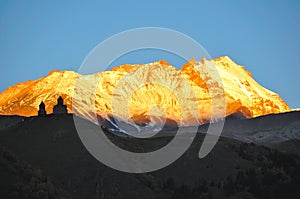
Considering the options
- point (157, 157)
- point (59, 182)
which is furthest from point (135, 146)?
point (59, 182)

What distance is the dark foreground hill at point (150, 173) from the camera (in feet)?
447

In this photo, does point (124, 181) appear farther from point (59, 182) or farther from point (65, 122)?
point (65, 122)

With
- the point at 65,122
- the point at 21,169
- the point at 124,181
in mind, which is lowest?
the point at 21,169

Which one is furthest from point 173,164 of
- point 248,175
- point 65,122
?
point 65,122

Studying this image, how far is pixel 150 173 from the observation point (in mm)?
149125

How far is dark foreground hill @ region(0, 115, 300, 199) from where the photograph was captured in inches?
5364

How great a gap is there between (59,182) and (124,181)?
13.5 meters

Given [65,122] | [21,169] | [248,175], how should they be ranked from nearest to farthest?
[21,169], [248,175], [65,122]

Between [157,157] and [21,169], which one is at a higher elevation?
[157,157]

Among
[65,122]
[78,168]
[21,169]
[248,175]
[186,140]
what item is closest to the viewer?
[21,169]

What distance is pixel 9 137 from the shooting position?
157m

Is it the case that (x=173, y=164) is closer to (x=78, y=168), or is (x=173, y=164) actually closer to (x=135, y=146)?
(x=135, y=146)

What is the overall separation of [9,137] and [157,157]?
34580 mm

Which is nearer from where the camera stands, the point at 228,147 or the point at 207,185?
the point at 207,185
